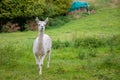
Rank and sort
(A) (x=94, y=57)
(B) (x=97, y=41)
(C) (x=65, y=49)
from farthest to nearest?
1. (B) (x=97, y=41)
2. (C) (x=65, y=49)
3. (A) (x=94, y=57)

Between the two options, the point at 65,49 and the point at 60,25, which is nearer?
the point at 65,49

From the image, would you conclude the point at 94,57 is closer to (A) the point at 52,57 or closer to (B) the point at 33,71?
(A) the point at 52,57

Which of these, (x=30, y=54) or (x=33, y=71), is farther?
(x=30, y=54)

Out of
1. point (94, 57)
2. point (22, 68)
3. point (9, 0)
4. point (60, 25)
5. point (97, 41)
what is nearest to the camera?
point (22, 68)

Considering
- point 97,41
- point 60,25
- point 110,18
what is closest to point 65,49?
point 97,41

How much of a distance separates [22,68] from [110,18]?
105 ft

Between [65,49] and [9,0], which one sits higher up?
[9,0]

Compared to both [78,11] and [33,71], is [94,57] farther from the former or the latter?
[78,11]

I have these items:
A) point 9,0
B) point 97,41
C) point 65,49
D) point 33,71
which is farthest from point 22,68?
point 9,0

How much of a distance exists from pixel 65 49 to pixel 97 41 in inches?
102

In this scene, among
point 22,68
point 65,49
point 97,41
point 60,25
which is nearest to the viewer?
point 22,68

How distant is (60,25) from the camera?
138 feet

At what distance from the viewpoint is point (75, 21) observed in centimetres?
4338

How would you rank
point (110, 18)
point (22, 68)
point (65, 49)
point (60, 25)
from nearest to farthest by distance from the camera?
point (22, 68)
point (65, 49)
point (60, 25)
point (110, 18)
